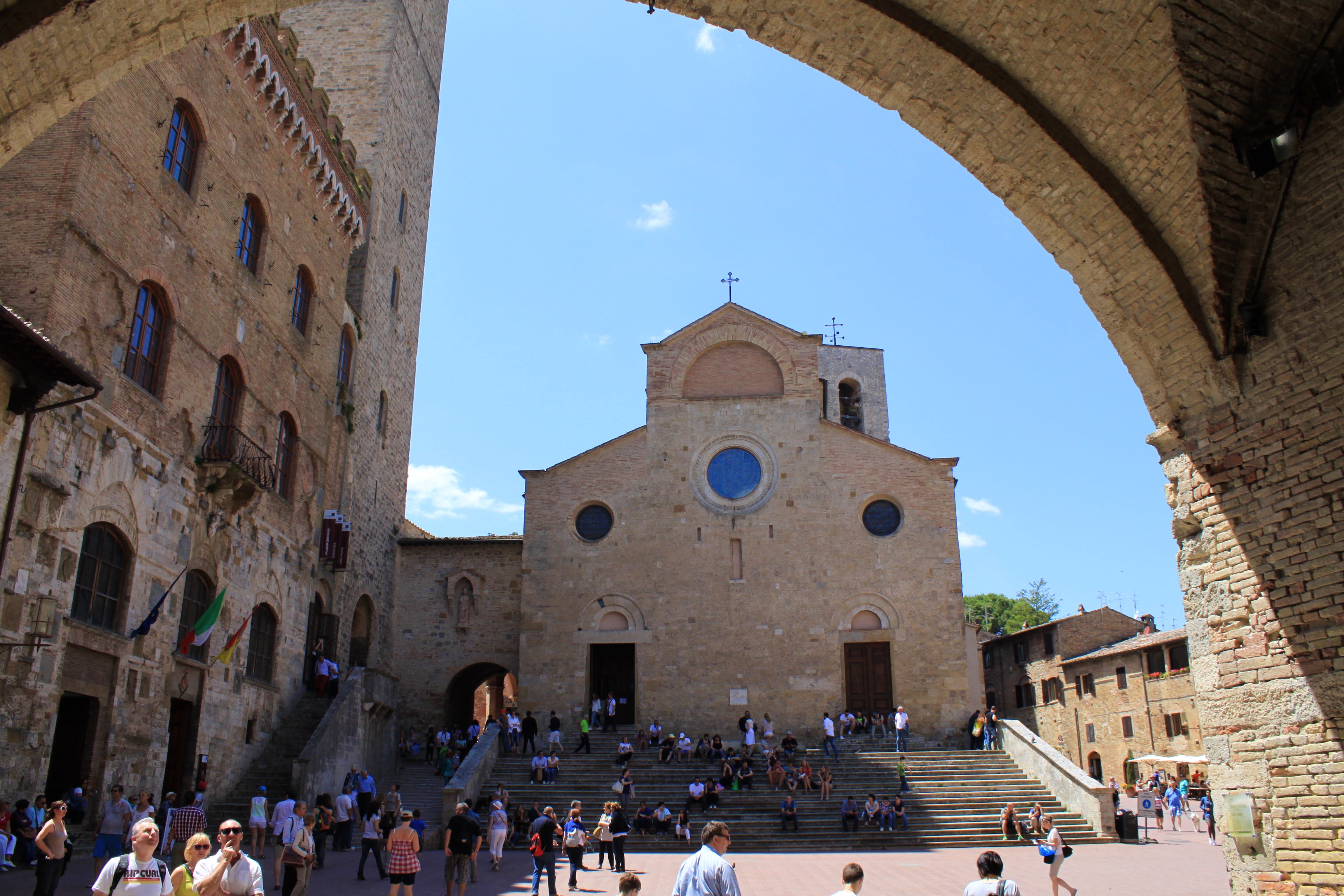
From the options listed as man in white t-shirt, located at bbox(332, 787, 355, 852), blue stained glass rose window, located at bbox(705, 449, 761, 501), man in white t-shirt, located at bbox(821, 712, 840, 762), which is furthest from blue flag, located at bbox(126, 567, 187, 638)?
blue stained glass rose window, located at bbox(705, 449, 761, 501)

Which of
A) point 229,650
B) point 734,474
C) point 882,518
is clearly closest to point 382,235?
point 734,474

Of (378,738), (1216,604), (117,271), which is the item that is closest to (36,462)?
(117,271)

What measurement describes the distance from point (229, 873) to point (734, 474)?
2291 cm

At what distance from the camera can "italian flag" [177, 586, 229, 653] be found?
571 inches

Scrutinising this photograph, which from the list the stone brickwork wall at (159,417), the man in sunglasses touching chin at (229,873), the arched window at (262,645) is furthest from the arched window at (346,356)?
the man in sunglasses touching chin at (229,873)

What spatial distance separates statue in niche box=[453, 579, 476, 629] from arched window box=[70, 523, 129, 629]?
555 inches

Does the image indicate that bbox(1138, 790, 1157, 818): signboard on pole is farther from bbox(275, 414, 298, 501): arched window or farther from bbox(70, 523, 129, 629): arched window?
bbox(70, 523, 129, 629): arched window

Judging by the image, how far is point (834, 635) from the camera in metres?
25.6

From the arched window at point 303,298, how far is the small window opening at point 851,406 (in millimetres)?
25830

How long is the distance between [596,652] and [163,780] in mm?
13026

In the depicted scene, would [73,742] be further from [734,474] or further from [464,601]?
[734,474]

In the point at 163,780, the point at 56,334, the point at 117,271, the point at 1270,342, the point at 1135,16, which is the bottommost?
the point at 163,780

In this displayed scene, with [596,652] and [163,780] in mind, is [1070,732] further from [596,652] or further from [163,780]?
[163,780]

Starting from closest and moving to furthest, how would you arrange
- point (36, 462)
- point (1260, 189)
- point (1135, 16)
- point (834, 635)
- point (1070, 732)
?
point (1135, 16) → point (1260, 189) → point (36, 462) → point (834, 635) → point (1070, 732)
